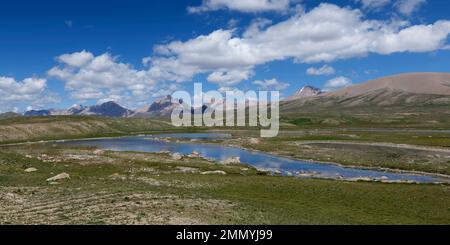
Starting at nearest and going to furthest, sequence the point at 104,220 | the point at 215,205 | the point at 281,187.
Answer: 1. the point at 104,220
2. the point at 215,205
3. the point at 281,187

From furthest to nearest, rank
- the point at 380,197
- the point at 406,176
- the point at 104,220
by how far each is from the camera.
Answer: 1. the point at 406,176
2. the point at 380,197
3. the point at 104,220

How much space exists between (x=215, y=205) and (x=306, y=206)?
11.0 m

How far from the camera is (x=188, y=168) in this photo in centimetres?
8369

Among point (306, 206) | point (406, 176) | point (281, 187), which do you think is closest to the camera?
point (306, 206)

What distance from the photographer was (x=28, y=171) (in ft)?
230

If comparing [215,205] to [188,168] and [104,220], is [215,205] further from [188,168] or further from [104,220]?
[188,168]

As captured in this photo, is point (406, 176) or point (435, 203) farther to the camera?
point (406, 176)

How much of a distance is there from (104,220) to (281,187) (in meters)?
32.9

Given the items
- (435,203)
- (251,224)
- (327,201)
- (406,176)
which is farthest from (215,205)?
(406,176)

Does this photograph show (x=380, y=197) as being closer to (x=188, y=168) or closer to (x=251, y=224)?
(x=251, y=224)
